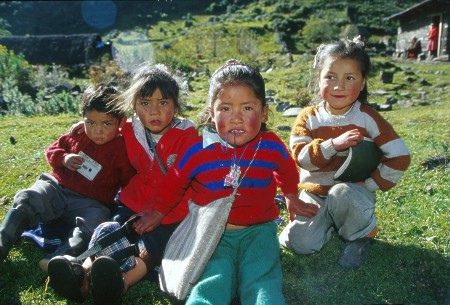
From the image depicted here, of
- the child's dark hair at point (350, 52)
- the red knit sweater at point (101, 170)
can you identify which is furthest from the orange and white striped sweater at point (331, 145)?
the red knit sweater at point (101, 170)

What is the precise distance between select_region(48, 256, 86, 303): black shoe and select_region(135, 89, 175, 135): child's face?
4.18ft

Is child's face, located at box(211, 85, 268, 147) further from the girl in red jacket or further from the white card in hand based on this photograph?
the white card in hand

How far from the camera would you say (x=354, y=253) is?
326 cm

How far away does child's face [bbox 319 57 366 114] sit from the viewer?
3328mm

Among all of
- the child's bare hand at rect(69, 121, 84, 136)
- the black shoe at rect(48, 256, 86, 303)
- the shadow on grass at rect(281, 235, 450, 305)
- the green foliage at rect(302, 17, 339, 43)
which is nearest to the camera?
the black shoe at rect(48, 256, 86, 303)

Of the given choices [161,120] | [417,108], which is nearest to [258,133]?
[161,120]

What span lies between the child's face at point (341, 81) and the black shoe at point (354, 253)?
3.41 feet

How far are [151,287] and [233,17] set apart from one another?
50686 millimetres

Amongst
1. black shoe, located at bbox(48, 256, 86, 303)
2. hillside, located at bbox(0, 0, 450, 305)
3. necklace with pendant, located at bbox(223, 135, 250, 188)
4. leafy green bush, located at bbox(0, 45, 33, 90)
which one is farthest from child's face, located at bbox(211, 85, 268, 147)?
leafy green bush, located at bbox(0, 45, 33, 90)

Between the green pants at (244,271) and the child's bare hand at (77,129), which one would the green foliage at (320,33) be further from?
the green pants at (244,271)

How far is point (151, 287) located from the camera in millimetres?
3094

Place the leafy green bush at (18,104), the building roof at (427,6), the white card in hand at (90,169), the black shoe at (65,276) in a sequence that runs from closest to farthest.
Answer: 1. the black shoe at (65,276)
2. the white card in hand at (90,169)
3. the leafy green bush at (18,104)
4. the building roof at (427,6)

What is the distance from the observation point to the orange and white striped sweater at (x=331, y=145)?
325cm

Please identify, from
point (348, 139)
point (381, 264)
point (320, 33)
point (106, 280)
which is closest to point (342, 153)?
point (348, 139)
